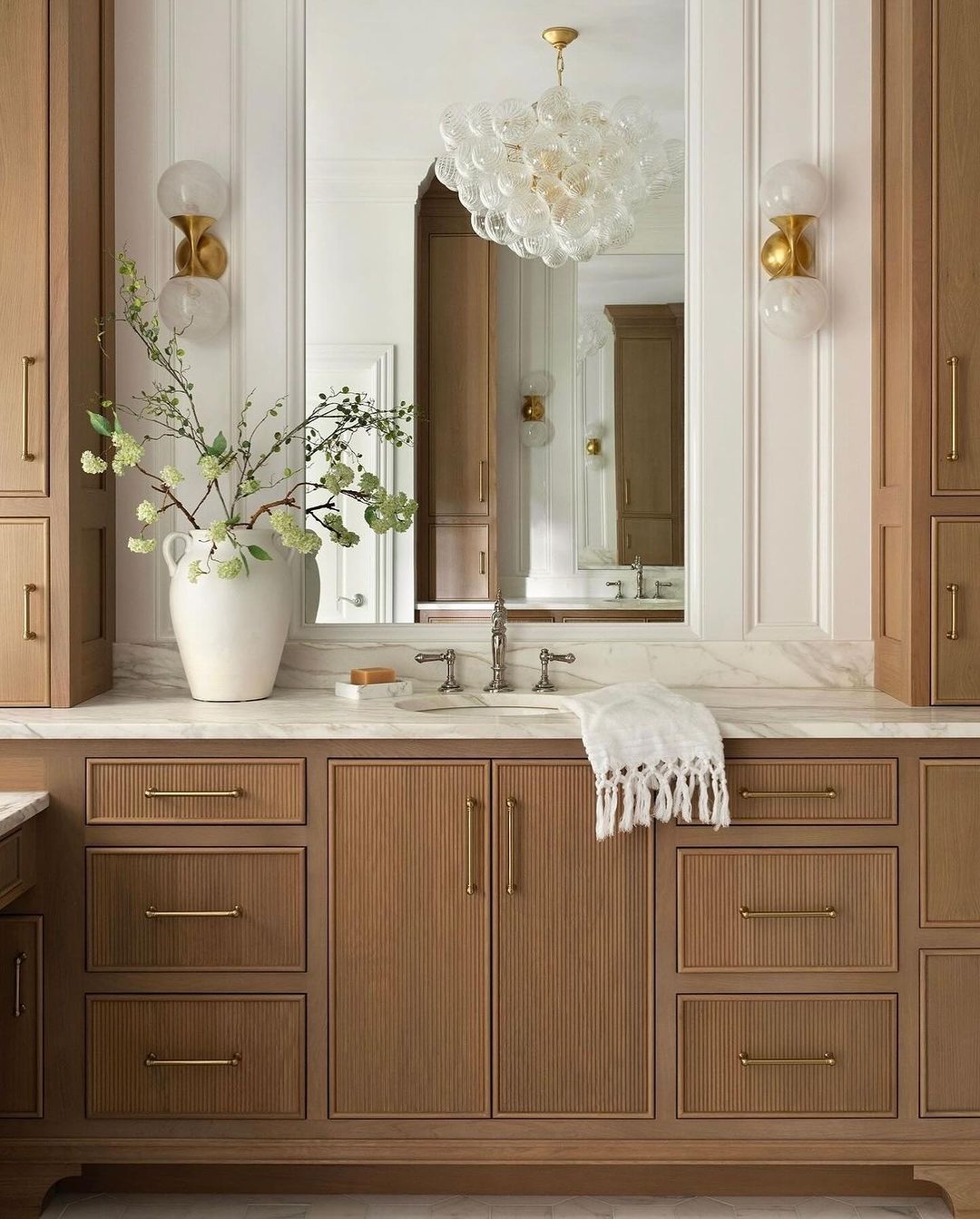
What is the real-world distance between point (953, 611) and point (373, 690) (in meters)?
1.21

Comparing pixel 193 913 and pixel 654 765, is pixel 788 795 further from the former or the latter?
pixel 193 913

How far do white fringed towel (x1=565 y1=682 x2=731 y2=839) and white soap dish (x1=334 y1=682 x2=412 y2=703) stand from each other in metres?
0.53

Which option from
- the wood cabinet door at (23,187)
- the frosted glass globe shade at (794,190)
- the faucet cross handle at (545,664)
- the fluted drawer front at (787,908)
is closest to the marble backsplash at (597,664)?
the faucet cross handle at (545,664)

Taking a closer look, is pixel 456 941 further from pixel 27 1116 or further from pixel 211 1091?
pixel 27 1116

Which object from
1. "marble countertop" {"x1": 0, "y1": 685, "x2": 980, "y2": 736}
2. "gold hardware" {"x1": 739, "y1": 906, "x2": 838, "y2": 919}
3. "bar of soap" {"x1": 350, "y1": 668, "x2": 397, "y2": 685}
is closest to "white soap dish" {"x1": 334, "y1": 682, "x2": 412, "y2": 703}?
"bar of soap" {"x1": 350, "y1": 668, "x2": 397, "y2": 685}

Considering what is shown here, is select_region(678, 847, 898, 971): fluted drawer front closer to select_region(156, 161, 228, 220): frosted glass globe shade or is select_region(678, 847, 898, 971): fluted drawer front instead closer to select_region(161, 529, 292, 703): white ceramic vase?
select_region(161, 529, 292, 703): white ceramic vase

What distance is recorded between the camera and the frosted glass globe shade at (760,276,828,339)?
262 centimetres

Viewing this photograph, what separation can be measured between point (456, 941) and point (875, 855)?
2.63 feet

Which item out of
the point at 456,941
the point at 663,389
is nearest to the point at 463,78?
the point at 663,389

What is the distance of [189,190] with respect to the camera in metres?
2.61

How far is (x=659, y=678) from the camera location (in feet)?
8.97

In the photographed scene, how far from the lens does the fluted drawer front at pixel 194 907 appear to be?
2.22 meters

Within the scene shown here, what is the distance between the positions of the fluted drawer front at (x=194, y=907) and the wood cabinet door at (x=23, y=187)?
3.11 ft

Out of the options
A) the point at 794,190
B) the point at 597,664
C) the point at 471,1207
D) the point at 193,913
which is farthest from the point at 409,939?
the point at 794,190
